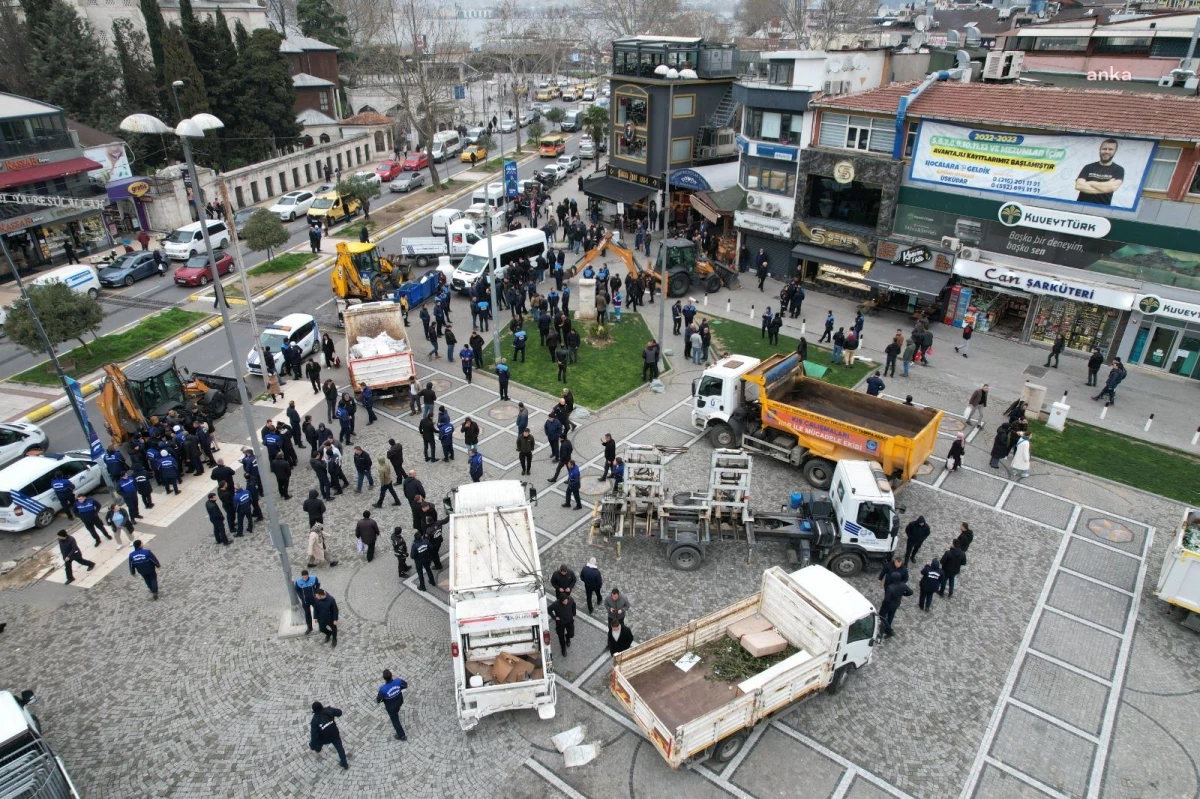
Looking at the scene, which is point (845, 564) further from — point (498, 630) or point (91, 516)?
point (91, 516)

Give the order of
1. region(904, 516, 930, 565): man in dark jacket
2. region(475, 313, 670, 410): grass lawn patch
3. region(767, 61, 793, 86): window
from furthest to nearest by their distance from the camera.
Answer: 1. region(767, 61, 793, 86): window
2. region(475, 313, 670, 410): grass lawn patch
3. region(904, 516, 930, 565): man in dark jacket

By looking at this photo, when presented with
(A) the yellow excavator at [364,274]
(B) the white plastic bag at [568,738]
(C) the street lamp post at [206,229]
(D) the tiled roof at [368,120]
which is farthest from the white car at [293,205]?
(B) the white plastic bag at [568,738]

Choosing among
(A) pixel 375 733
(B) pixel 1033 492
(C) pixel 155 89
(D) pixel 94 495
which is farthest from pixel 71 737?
(C) pixel 155 89

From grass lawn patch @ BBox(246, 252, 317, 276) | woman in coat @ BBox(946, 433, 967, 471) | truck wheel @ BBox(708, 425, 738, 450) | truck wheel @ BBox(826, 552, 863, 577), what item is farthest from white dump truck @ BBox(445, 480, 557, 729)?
grass lawn patch @ BBox(246, 252, 317, 276)

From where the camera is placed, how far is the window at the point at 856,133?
28203mm

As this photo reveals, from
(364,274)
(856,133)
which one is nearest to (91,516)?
(364,274)

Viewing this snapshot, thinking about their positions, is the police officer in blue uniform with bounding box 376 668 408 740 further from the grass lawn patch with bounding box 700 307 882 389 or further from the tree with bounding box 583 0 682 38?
the tree with bounding box 583 0 682 38

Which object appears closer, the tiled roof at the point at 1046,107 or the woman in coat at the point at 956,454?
the woman in coat at the point at 956,454

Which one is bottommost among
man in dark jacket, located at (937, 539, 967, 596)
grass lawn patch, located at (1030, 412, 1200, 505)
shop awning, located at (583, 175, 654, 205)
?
grass lawn patch, located at (1030, 412, 1200, 505)

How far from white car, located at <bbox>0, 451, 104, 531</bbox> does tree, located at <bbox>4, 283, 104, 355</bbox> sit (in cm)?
649

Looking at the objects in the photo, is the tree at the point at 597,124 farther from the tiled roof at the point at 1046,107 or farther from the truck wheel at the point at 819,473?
the truck wheel at the point at 819,473

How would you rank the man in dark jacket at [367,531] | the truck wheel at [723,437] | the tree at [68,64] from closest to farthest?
the man in dark jacket at [367,531]
the truck wheel at [723,437]
the tree at [68,64]

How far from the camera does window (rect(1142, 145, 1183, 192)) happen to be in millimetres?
22297

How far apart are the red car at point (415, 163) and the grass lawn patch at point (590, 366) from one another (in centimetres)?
3257
